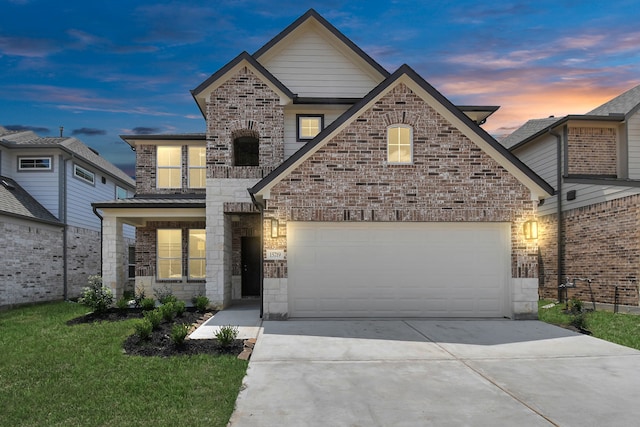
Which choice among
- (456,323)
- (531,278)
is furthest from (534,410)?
(531,278)

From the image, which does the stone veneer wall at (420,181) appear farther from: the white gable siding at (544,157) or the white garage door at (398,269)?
the white gable siding at (544,157)

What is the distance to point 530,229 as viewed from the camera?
11.1 metres

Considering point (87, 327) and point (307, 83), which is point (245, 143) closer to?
point (307, 83)

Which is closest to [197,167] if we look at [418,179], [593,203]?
[418,179]

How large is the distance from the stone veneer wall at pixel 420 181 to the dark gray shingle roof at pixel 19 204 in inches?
459

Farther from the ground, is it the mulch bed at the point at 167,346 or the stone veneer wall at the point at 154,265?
the stone veneer wall at the point at 154,265

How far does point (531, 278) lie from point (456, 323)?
2.33 metres

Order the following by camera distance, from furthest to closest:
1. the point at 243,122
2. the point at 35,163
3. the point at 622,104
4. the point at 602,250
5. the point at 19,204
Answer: the point at 35,163 → the point at 19,204 → the point at 622,104 → the point at 602,250 → the point at 243,122

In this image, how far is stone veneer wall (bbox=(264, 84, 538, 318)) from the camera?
11.1m

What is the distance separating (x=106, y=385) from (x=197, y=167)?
11.2 metres

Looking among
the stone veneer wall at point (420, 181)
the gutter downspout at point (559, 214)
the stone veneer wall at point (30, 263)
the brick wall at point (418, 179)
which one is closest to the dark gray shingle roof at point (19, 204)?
the stone veneer wall at point (30, 263)

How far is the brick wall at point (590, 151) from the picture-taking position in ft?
51.8

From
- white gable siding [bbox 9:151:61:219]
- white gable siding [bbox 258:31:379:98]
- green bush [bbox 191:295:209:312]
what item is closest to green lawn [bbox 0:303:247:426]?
green bush [bbox 191:295:209:312]

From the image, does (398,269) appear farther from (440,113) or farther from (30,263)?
(30,263)
